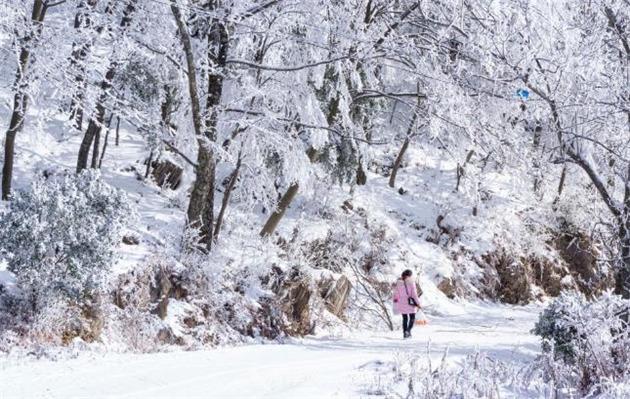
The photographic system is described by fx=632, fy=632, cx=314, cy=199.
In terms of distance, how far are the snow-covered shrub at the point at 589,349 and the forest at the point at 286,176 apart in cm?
3

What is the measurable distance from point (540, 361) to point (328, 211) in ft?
45.1

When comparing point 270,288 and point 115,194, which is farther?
point 270,288

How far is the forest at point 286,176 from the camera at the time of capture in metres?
7.51

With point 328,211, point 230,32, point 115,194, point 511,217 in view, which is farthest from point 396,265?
point 115,194

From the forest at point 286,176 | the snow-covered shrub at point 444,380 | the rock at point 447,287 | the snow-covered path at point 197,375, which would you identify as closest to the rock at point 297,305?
the forest at point 286,176

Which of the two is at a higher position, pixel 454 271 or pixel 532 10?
pixel 532 10

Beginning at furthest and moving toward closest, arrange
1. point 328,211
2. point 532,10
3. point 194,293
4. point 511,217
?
point 511,217 < point 328,211 < point 194,293 < point 532,10

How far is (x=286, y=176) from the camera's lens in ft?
41.5

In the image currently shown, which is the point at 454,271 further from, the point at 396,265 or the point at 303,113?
the point at 303,113

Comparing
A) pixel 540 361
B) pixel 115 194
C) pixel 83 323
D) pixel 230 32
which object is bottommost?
pixel 83 323

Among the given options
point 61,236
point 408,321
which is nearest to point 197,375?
point 61,236

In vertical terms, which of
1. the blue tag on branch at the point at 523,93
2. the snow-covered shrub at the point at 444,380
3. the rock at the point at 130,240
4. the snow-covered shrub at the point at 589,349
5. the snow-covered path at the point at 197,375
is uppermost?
the blue tag on branch at the point at 523,93

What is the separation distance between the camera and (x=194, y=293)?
11055mm

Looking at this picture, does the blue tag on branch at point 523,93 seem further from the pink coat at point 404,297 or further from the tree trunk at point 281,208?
the tree trunk at point 281,208
